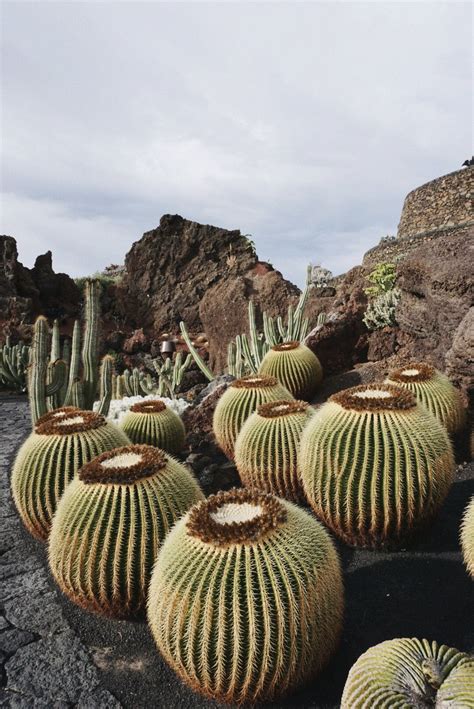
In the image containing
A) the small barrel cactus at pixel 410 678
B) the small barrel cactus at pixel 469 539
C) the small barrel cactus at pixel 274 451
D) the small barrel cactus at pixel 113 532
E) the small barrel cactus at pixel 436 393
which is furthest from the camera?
the small barrel cactus at pixel 436 393

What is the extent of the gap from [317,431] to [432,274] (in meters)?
3.58

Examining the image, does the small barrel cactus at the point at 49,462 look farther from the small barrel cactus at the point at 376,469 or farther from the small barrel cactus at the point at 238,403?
the small barrel cactus at the point at 376,469

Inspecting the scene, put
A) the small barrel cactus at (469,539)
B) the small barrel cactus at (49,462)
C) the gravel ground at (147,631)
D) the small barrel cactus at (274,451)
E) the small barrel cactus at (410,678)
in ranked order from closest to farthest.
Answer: the small barrel cactus at (410,678) < the gravel ground at (147,631) < the small barrel cactus at (469,539) < the small barrel cactus at (49,462) < the small barrel cactus at (274,451)

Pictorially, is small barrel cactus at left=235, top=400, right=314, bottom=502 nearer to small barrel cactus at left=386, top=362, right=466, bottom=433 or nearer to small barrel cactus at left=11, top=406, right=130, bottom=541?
small barrel cactus at left=11, top=406, right=130, bottom=541

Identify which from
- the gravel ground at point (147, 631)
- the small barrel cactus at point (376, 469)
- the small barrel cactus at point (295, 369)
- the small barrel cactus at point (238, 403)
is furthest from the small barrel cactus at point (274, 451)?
the small barrel cactus at point (295, 369)

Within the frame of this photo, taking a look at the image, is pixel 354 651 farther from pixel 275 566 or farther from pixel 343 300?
pixel 343 300

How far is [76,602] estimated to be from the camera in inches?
135

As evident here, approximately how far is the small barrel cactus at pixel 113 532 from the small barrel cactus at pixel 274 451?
1.17 m

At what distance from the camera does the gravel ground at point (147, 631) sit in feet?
8.85

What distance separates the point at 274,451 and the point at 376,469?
1.07 meters

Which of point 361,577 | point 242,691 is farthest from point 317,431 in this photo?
point 242,691

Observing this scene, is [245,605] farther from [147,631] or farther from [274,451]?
[274,451]

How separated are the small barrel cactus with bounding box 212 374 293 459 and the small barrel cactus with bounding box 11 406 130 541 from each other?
1453 millimetres

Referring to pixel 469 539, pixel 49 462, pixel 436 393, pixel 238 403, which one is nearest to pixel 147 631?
pixel 49 462
